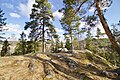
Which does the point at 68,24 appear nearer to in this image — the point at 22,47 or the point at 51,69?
the point at 51,69

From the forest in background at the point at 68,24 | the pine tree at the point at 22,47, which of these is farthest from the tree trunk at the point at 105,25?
the pine tree at the point at 22,47

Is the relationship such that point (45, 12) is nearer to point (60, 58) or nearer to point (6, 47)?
point (60, 58)

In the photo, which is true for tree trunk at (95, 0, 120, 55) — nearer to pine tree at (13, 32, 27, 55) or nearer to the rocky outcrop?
the rocky outcrop

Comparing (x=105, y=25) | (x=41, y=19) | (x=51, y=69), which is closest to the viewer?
(x=51, y=69)

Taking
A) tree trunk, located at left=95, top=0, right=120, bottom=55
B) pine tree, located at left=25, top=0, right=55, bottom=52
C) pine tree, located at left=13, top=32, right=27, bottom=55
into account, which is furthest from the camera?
pine tree, located at left=13, top=32, right=27, bottom=55

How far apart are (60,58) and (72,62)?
1.10 metres

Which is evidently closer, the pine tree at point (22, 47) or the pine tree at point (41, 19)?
the pine tree at point (41, 19)

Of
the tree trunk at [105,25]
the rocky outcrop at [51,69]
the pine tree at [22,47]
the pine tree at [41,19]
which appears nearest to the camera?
the rocky outcrop at [51,69]

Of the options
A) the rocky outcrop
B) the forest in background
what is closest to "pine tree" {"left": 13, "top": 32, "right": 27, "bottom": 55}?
the forest in background

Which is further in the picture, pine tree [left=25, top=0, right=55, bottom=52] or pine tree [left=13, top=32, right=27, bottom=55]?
pine tree [left=13, top=32, right=27, bottom=55]

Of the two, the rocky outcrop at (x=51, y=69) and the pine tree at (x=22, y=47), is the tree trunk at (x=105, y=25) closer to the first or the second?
the rocky outcrop at (x=51, y=69)

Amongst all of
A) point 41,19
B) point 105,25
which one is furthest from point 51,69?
point 41,19

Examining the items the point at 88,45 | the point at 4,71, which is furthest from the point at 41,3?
the point at 88,45

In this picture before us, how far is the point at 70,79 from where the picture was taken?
10898mm
